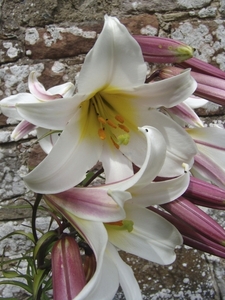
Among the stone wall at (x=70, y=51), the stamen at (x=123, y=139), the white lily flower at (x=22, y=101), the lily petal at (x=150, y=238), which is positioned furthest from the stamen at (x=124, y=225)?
the stone wall at (x=70, y=51)

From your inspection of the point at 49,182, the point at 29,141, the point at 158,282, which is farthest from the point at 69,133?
the point at 158,282

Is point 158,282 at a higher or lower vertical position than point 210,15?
lower

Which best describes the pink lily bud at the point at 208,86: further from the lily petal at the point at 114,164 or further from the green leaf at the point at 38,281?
the green leaf at the point at 38,281

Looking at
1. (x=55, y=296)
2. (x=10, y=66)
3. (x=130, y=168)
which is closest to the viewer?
(x=55, y=296)

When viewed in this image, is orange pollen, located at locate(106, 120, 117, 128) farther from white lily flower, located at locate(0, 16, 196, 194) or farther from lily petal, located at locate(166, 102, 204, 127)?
lily petal, located at locate(166, 102, 204, 127)

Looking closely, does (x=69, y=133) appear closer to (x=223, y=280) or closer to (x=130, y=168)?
(x=130, y=168)
